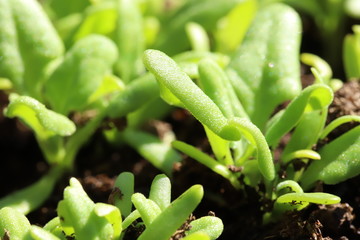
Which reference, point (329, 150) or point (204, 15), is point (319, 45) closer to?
point (204, 15)

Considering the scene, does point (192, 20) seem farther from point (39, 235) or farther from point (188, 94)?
point (39, 235)

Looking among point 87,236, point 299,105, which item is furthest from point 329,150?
point 87,236

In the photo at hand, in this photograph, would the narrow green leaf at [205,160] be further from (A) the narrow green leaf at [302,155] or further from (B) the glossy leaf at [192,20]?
(B) the glossy leaf at [192,20]

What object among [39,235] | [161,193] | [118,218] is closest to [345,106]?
[161,193]

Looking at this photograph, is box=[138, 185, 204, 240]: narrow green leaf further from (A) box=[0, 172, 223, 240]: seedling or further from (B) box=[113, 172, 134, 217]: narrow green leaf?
(B) box=[113, 172, 134, 217]: narrow green leaf

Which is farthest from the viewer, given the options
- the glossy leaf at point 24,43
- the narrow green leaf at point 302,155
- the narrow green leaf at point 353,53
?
the narrow green leaf at point 353,53

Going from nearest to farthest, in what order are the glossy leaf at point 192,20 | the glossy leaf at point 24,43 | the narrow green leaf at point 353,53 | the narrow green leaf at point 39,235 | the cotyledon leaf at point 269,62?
the narrow green leaf at point 39,235
the cotyledon leaf at point 269,62
the glossy leaf at point 24,43
the narrow green leaf at point 353,53
the glossy leaf at point 192,20

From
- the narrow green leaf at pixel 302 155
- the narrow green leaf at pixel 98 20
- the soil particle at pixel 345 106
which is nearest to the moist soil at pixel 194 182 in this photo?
the soil particle at pixel 345 106

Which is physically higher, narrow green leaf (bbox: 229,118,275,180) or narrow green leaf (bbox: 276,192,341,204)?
narrow green leaf (bbox: 229,118,275,180)

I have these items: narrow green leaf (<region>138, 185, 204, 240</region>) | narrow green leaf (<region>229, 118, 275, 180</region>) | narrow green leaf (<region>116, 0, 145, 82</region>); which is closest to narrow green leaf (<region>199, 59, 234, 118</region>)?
narrow green leaf (<region>229, 118, 275, 180</region>)
